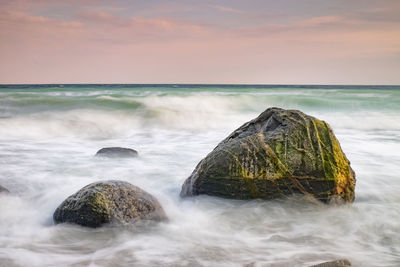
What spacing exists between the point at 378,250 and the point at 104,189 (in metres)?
2.62

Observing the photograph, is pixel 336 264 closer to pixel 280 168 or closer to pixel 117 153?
pixel 280 168

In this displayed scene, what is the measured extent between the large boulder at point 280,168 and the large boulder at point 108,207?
0.82 m

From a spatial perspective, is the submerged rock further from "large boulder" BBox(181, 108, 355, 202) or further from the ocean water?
"large boulder" BBox(181, 108, 355, 202)

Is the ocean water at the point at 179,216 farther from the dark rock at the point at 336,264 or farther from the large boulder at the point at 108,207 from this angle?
the dark rock at the point at 336,264

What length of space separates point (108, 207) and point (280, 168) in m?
1.90

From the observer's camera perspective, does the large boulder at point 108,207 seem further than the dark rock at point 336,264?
Yes

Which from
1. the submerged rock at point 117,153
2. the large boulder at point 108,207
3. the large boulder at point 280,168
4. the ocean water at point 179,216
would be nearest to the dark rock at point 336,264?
the ocean water at point 179,216

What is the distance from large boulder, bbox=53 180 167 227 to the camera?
397cm

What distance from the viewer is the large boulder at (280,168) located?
A: 4.60 metres

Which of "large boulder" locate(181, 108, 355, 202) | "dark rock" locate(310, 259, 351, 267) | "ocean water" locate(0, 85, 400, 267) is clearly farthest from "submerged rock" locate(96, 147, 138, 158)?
"dark rock" locate(310, 259, 351, 267)

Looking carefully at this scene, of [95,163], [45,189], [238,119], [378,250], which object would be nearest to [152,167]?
[95,163]

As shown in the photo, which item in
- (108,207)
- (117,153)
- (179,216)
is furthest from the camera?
(117,153)

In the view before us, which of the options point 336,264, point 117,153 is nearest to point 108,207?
point 336,264

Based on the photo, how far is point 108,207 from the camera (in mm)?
3998
